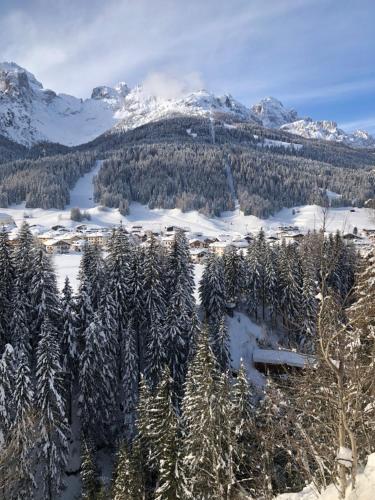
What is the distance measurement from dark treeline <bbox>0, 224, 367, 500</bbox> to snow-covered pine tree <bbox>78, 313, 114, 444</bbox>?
0.10m

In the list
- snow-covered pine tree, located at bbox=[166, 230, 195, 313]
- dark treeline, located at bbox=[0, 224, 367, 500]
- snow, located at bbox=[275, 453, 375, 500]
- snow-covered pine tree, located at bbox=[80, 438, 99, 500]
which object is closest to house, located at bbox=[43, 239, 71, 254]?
dark treeline, located at bbox=[0, 224, 367, 500]

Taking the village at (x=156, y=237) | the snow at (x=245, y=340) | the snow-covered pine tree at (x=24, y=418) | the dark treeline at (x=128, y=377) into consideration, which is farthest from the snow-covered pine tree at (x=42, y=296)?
the village at (x=156, y=237)

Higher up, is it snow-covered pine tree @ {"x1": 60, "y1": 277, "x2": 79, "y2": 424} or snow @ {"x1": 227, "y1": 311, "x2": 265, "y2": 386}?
snow-covered pine tree @ {"x1": 60, "y1": 277, "x2": 79, "y2": 424}

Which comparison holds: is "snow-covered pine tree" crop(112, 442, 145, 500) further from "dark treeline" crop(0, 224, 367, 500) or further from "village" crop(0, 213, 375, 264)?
"village" crop(0, 213, 375, 264)

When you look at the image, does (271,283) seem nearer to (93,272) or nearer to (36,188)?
(93,272)

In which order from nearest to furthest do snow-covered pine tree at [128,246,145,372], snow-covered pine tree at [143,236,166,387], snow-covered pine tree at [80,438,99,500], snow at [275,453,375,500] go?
snow at [275,453,375,500] → snow-covered pine tree at [80,438,99,500] → snow-covered pine tree at [143,236,166,387] → snow-covered pine tree at [128,246,145,372]

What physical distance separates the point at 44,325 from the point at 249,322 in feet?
96.7

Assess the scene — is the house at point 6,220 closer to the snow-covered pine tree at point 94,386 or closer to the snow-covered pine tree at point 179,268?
the snow-covered pine tree at point 179,268

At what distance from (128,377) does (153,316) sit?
19.9ft

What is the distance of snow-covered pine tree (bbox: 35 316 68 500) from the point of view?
26.6 metres

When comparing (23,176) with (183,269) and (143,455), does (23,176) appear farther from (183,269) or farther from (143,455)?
(143,455)

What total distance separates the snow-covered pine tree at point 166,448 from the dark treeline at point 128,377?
0.22 feet

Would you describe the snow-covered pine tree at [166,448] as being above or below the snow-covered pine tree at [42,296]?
below

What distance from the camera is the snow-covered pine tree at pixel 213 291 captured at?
4634 centimetres
